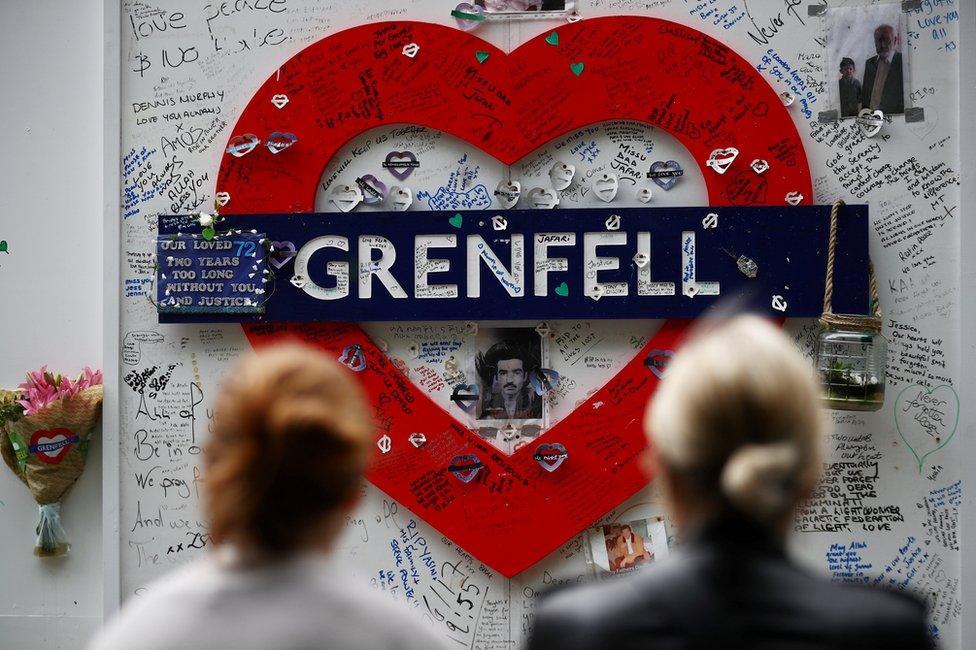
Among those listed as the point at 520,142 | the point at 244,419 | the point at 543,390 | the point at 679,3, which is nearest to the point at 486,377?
the point at 543,390

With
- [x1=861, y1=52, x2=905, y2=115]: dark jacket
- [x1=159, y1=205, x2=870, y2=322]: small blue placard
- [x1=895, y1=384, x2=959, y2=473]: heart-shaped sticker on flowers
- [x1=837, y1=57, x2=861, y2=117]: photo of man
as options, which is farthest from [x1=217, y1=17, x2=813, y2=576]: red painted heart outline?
[x1=895, y1=384, x2=959, y2=473]: heart-shaped sticker on flowers

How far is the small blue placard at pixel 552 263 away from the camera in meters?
4.19

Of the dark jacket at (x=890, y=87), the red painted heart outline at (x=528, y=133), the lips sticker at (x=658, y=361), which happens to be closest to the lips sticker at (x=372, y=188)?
the red painted heart outline at (x=528, y=133)

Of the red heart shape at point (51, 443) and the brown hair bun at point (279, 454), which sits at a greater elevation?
the brown hair bun at point (279, 454)

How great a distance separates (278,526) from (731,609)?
2.36 ft

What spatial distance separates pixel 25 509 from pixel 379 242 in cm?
199

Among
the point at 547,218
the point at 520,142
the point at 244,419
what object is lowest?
the point at 244,419

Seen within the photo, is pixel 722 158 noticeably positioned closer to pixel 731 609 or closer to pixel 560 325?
pixel 560 325

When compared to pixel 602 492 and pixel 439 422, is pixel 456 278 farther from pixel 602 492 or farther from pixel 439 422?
pixel 602 492

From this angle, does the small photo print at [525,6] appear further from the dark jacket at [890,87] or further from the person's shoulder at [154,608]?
the person's shoulder at [154,608]

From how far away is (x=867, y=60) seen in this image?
13.9ft

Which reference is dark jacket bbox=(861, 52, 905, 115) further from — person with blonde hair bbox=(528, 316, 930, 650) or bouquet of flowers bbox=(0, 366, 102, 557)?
bouquet of flowers bbox=(0, 366, 102, 557)

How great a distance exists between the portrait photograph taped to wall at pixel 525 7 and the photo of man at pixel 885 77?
1197 millimetres

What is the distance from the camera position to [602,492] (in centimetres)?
425
